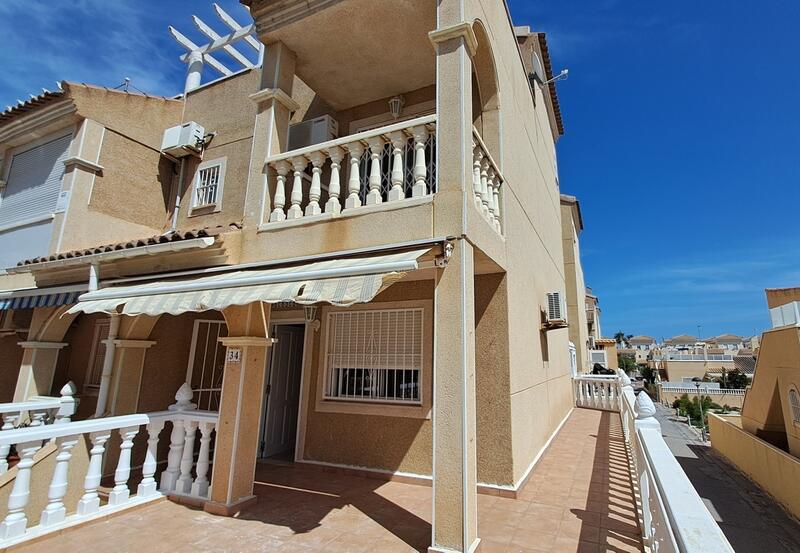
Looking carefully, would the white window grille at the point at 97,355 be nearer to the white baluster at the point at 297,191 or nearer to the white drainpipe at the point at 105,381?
the white drainpipe at the point at 105,381

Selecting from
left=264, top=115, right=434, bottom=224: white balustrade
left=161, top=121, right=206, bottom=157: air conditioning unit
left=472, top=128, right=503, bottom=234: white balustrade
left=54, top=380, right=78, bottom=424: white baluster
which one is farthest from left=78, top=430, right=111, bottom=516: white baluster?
left=161, top=121, right=206, bottom=157: air conditioning unit

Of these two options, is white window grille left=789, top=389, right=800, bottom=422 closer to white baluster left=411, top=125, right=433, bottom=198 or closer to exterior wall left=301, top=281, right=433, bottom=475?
exterior wall left=301, top=281, right=433, bottom=475

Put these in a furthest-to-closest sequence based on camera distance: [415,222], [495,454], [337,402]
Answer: [337,402]
[495,454]
[415,222]

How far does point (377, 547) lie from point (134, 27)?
17183mm

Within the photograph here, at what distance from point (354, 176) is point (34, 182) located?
14934mm

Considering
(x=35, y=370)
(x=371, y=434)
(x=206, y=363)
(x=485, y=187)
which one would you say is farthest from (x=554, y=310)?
(x=35, y=370)

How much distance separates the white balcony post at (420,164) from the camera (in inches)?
303

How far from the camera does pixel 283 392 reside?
13383 mm

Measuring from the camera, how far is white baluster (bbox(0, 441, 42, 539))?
20.6 ft

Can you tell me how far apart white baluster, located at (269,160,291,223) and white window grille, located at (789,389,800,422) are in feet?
85.2

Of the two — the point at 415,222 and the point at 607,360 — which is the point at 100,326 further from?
the point at 607,360

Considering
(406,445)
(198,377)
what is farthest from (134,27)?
(406,445)

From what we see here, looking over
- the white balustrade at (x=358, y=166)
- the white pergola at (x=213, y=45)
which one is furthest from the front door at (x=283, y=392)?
the white pergola at (x=213, y=45)

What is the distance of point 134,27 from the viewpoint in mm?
13555
